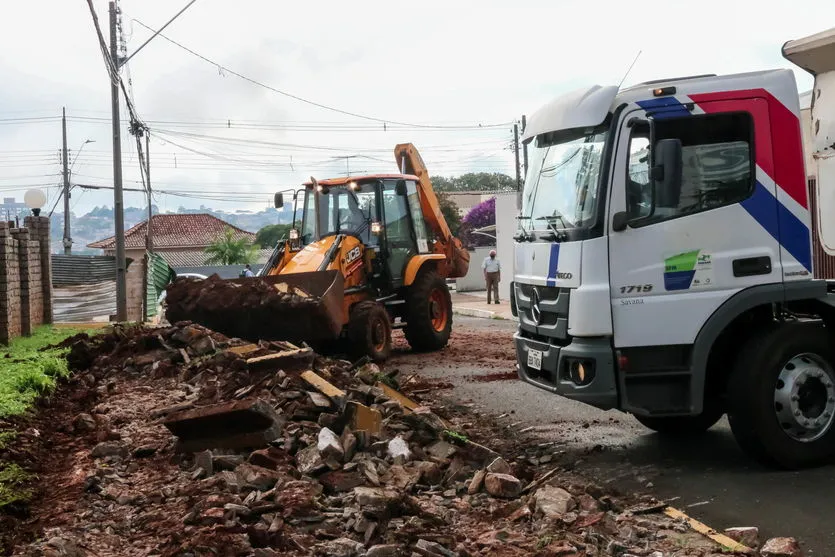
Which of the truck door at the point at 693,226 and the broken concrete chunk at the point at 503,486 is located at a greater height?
the truck door at the point at 693,226

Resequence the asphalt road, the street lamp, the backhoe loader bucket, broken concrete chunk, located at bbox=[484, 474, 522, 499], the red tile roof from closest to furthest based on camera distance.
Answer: the asphalt road → broken concrete chunk, located at bbox=[484, 474, 522, 499] → the backhoe loader bucket → the street lamp → the red tile roof

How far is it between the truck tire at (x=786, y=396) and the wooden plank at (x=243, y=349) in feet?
18.3

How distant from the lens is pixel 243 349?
10.3 meters

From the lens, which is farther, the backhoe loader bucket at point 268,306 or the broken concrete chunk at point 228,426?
the backhoe loader bucket at point 268,306

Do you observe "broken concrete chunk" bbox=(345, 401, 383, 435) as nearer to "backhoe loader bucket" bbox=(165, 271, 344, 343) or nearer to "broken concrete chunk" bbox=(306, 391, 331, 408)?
"broken concrete chunk" bbox=(306, 391, 331, 408)

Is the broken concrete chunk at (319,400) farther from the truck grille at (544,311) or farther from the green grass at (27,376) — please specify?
the green grass at (27,376)

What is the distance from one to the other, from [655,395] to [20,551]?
442 cm

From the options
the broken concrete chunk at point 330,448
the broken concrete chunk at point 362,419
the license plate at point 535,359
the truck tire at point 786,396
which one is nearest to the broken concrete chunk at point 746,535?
the truck tire at point 786,396

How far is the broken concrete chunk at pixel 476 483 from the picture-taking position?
6.06 metres

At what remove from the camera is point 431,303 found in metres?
15.6

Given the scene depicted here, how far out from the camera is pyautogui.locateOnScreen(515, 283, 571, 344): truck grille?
688cm

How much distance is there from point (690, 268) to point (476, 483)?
2.27 metres

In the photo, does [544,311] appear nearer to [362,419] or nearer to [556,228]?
[556,228]

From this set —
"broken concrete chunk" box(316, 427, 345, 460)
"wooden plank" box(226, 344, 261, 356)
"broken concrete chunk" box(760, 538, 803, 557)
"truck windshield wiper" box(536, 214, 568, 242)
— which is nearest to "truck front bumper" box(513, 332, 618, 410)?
"truck windshield wiper" box(536, 214, 568, 242)
